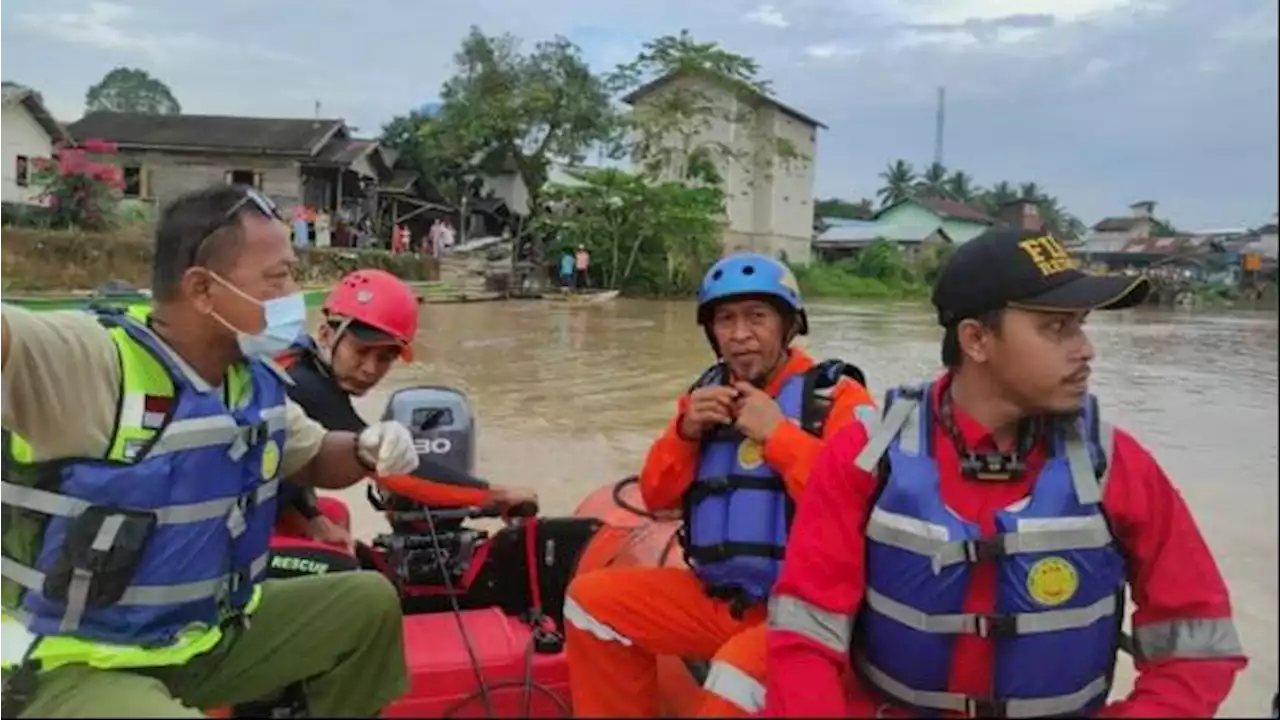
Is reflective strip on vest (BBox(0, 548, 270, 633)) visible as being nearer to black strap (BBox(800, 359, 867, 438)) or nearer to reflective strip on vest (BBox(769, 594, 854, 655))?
reflective strip on vest (BBox(769, 594, 854, 655))

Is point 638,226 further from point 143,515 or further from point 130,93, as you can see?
point 143,515

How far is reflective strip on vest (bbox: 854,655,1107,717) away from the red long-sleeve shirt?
0.02m

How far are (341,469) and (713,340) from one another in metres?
0.84

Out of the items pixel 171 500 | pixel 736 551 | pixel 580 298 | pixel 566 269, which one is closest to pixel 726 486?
pixel 736 551

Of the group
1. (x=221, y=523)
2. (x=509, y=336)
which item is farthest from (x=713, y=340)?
(x=509, y=336)

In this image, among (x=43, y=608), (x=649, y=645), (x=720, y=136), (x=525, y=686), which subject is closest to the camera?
(x=525, y=686)

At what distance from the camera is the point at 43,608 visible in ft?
5.70

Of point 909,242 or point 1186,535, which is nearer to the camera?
point 1186,535

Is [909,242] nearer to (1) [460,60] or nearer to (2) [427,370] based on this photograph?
(1) [460,60]

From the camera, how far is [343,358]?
2.91 meters

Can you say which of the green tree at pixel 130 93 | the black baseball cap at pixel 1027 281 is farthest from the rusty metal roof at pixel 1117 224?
the green tree at pixel 130 93

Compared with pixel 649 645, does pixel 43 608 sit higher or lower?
higher

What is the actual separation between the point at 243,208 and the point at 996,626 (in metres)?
1.33

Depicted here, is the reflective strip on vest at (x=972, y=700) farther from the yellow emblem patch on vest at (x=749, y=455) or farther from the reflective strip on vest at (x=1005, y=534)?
the yellow emblem patch on vest at (x=749, y=455)
